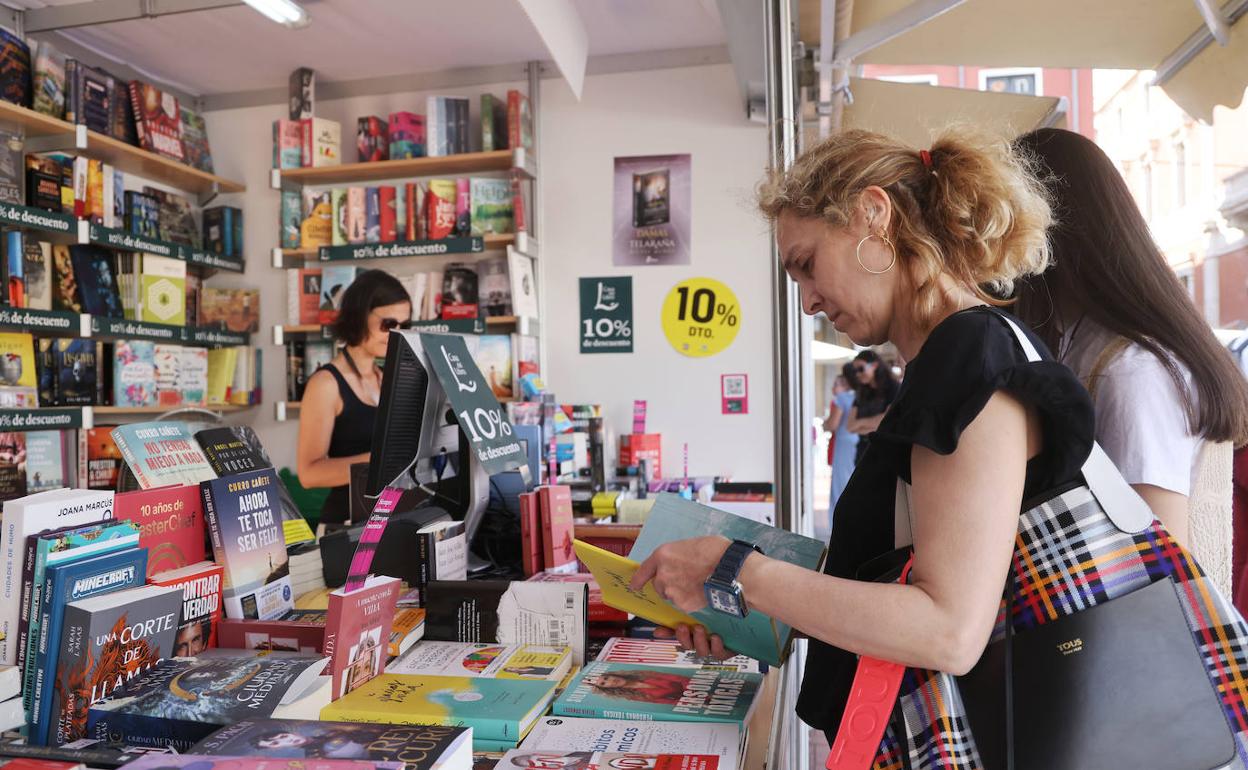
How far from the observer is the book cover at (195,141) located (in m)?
4.50

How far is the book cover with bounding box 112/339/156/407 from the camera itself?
400 centimetres

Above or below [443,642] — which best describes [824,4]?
above

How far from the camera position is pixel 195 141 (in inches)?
181

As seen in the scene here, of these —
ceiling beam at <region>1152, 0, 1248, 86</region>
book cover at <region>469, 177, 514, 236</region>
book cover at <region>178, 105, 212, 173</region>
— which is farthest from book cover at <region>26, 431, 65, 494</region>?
ceiling beam at <region>1152, 0, 1248, 86</region>

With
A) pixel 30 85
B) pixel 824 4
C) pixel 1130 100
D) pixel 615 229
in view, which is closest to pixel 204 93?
pixel 30 85

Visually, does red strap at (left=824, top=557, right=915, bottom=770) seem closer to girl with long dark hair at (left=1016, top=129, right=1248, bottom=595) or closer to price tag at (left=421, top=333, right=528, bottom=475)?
girl with long dark hair at (left=1016, top=129, right=1248, bottom=595)

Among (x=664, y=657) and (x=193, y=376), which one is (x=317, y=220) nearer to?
(x=193, y=376)

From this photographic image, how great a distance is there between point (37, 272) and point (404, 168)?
167 cm

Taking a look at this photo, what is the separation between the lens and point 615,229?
441 cm

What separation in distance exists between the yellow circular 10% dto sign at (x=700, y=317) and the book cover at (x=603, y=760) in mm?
3359

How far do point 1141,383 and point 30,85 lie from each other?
14.0ft

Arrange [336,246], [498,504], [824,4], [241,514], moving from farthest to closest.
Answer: [336,246] < [824,4] < [498,504] < [241,514]

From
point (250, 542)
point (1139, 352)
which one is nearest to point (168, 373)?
point (250, 542)

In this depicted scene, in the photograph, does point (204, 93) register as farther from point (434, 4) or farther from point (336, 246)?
point (434, 4)
